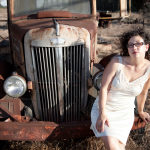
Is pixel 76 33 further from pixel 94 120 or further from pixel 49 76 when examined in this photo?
pixel 94 120

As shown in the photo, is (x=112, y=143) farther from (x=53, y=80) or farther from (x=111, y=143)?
(x=53, y=80)

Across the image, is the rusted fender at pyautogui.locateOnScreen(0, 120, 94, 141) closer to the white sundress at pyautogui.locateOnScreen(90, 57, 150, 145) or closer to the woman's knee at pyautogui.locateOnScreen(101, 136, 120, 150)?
the white sundress at pyautogui.locateOnScreen(90, 57, 150, 145)

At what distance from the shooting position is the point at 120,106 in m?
2.28

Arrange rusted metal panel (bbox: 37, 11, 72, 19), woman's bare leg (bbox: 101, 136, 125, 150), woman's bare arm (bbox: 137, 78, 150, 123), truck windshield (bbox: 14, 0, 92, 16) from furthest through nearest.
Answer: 1. truck windshield (bbox: 14, 0, 92, 16)
2. rusted metal panel (bbox: 37, 11, 72, 19)
3. woman's bare arm (bbox: 137, 78, 150, 123)
4. woman's bare leg (bbox: 101, 136, 125, 150)

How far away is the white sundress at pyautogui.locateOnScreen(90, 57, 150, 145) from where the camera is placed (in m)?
2.11

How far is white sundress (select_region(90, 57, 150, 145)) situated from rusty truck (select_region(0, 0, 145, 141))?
0.20 m

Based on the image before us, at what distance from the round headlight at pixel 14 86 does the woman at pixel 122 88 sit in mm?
965

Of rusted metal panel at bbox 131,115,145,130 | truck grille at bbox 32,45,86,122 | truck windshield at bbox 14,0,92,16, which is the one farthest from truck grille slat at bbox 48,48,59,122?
truck windshield at bbox 14,0,92,16

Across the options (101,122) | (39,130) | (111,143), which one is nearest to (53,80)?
(39,130)

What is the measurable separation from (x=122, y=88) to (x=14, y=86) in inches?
52.4

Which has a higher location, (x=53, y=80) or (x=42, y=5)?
(x=42, y=5)

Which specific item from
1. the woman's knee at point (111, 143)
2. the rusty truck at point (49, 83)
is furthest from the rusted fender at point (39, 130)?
the woman's knee at point (111, 143)

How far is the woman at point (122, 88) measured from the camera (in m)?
2.11

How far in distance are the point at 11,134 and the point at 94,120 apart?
1.01 meters
